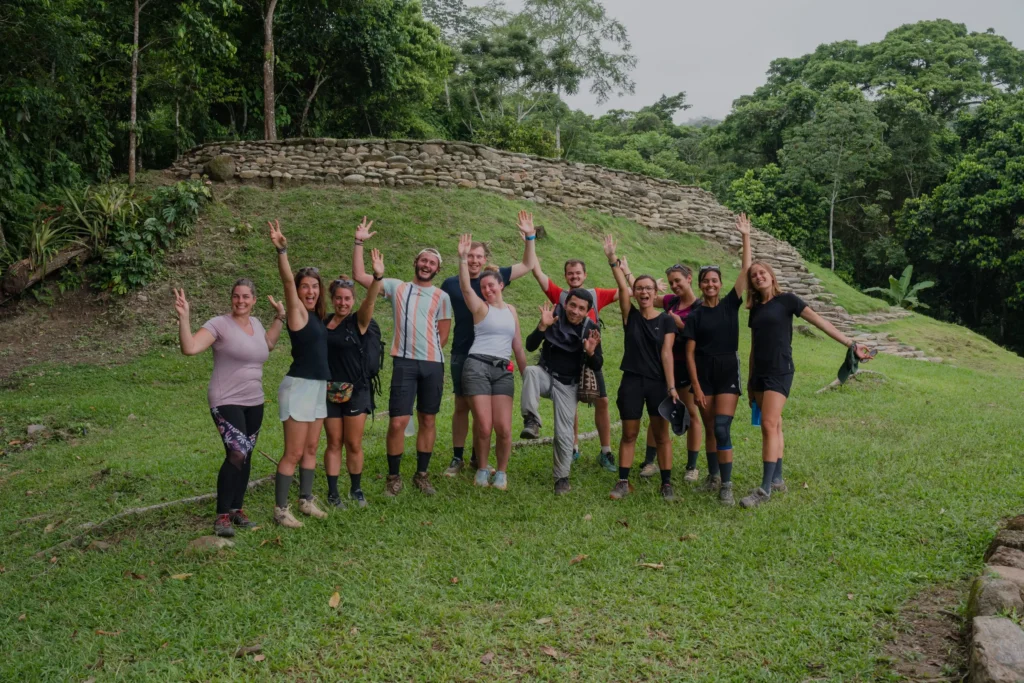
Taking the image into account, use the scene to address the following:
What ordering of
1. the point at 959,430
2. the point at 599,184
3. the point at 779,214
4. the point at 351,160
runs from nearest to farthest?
the point at 959,430
the point at 351,160
the point at 599,184
the point at 779,214

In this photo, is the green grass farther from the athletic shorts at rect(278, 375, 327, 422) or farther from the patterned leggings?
the athletic shorts at rect(278, 375, 327, 422)

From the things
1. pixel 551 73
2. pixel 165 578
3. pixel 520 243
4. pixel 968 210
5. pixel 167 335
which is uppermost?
pixel 551 73

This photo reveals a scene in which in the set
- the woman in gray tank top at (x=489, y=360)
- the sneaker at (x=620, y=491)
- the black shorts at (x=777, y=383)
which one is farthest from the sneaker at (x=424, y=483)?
the black shorts at (x=777, y=383)

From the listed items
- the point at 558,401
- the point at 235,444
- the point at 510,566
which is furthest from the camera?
the point at 558,401

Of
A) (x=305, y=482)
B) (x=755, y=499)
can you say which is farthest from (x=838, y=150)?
(x=305, y=482)

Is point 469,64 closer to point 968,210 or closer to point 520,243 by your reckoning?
point 520,243

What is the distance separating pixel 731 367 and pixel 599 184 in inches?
469

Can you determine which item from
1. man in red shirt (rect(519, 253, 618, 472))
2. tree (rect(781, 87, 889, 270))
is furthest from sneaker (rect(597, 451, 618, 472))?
tree (rect(781, 87, 889, 270))

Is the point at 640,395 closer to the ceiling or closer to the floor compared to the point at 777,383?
closer to the floor

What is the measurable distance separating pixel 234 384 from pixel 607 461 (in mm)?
2982

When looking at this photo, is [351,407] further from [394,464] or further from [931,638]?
[931,638]

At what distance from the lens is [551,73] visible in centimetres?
2181

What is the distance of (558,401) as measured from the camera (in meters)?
5.18

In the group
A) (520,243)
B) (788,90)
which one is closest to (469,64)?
(520,243)
